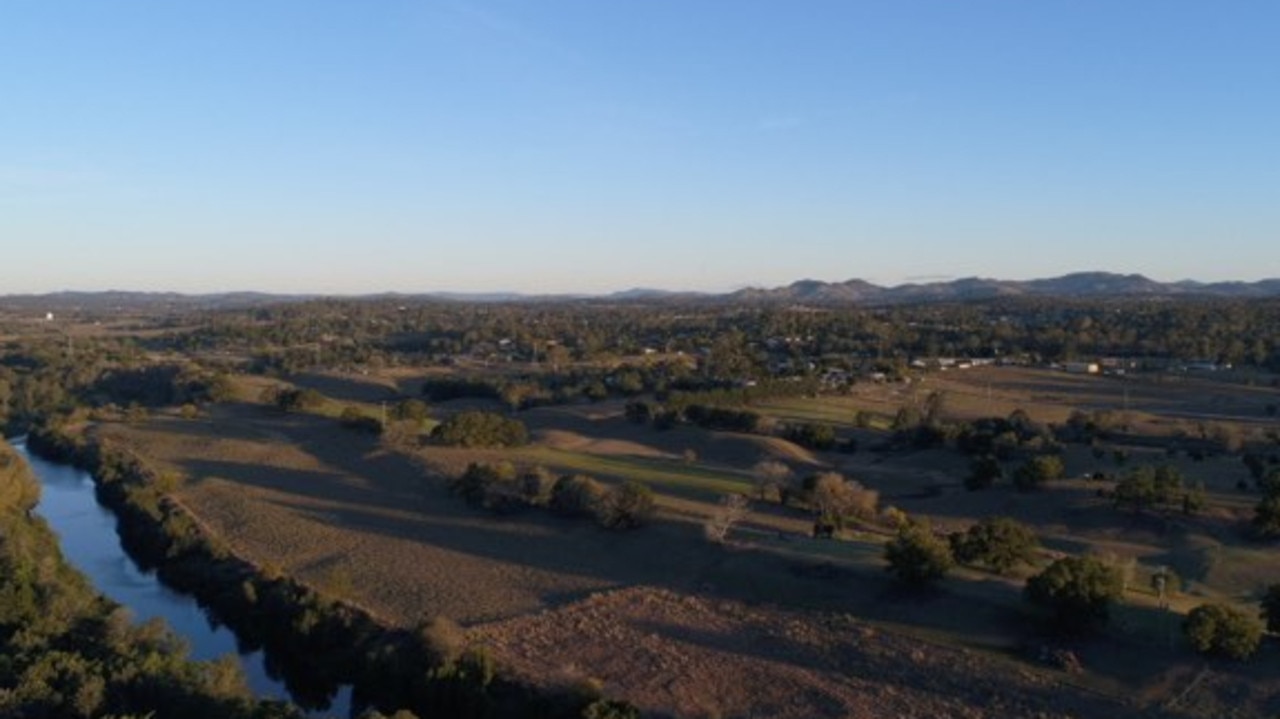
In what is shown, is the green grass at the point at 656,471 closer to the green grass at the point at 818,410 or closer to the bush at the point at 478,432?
the bush at the point at 478,432

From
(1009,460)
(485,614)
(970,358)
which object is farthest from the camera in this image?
(970,358)

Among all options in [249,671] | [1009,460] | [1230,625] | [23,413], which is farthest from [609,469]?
[23,413]

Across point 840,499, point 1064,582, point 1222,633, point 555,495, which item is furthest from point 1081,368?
point 1222,633

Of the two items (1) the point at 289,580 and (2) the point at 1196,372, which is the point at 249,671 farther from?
(2) the point at 1196,372

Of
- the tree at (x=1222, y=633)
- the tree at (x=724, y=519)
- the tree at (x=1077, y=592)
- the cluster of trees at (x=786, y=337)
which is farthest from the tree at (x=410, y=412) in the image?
the tree at (x=1222, y=633)

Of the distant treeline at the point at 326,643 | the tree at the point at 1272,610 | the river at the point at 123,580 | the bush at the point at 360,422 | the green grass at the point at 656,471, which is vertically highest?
the tree at the point at 1272,610
